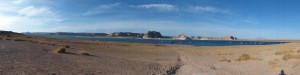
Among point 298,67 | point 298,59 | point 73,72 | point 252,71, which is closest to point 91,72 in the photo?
point 73,72

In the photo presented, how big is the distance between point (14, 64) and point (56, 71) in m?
2.40

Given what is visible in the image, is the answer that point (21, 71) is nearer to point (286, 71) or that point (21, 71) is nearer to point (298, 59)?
point (286, 71)

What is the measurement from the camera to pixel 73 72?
725 inches

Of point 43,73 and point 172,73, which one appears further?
point 172,73

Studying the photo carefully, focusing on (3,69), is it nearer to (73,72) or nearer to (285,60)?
(73,72)

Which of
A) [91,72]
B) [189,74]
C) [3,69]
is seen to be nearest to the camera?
[3,69]

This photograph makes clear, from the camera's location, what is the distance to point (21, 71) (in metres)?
16.6

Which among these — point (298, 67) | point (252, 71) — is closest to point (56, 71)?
point (252, 71)

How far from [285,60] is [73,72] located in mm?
→ 16908

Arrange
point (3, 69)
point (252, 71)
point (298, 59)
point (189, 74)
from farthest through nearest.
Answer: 1. point (298, 59)
2. point (252, 71)
3. point (189, 74)
4. point (3, 69)

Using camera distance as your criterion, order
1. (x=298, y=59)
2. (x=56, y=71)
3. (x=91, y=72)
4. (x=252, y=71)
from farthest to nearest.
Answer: (x=298, y=59) < (x=252, y=71) < (x=91, y=72) < (x=56, y=71)

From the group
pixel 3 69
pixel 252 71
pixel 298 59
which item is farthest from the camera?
pixel 298 59

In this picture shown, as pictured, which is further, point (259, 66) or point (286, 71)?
point (259, 66)

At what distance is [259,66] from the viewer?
87.2 feet
